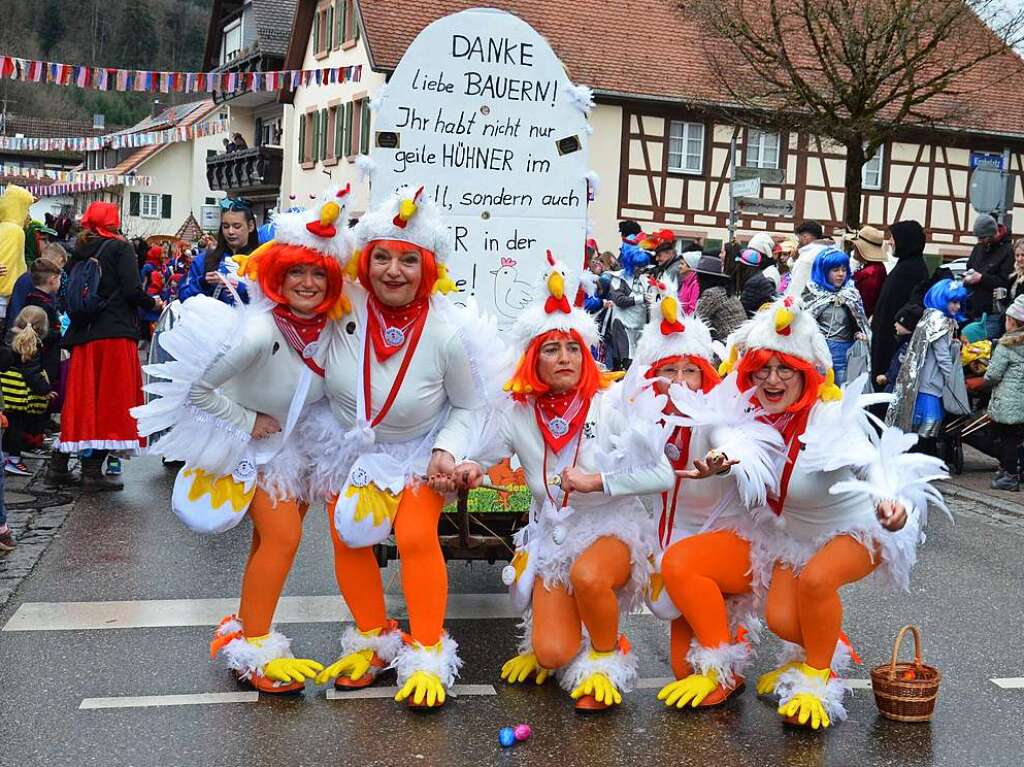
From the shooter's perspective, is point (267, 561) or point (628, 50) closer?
point (267, 561)

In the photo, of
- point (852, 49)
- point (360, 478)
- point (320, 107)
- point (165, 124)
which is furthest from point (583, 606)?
point (165, 124)

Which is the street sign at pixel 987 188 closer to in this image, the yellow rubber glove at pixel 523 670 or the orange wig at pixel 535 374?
the orange wig at pixel 535 374

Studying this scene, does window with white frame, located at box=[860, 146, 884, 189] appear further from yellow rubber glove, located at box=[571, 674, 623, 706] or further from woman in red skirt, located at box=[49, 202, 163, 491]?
yellow rubber glove, located at box=[571, 674, 623, 706]

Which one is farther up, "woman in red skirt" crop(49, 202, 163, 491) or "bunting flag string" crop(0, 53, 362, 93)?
"bunting flag string" crop(0, 53, 362, 93)

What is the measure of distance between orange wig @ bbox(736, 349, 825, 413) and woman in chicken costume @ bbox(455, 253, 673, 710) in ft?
1.21

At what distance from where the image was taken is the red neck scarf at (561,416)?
4.70 metres

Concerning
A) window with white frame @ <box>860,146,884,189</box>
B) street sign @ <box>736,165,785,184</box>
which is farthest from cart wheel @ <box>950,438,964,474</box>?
window with white frame @ <box>860,146,884,189</box>

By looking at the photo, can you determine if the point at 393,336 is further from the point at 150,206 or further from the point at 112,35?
the point at 112,35

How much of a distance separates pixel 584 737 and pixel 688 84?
2766cm

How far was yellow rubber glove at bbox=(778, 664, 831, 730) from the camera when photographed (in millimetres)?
4363

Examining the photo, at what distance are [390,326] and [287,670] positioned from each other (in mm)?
1299

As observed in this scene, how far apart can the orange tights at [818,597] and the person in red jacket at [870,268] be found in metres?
7.26

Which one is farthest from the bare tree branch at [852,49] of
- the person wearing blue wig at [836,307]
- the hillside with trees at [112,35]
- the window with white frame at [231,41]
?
the hillside with trees at [112,35]

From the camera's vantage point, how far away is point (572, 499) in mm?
4703
